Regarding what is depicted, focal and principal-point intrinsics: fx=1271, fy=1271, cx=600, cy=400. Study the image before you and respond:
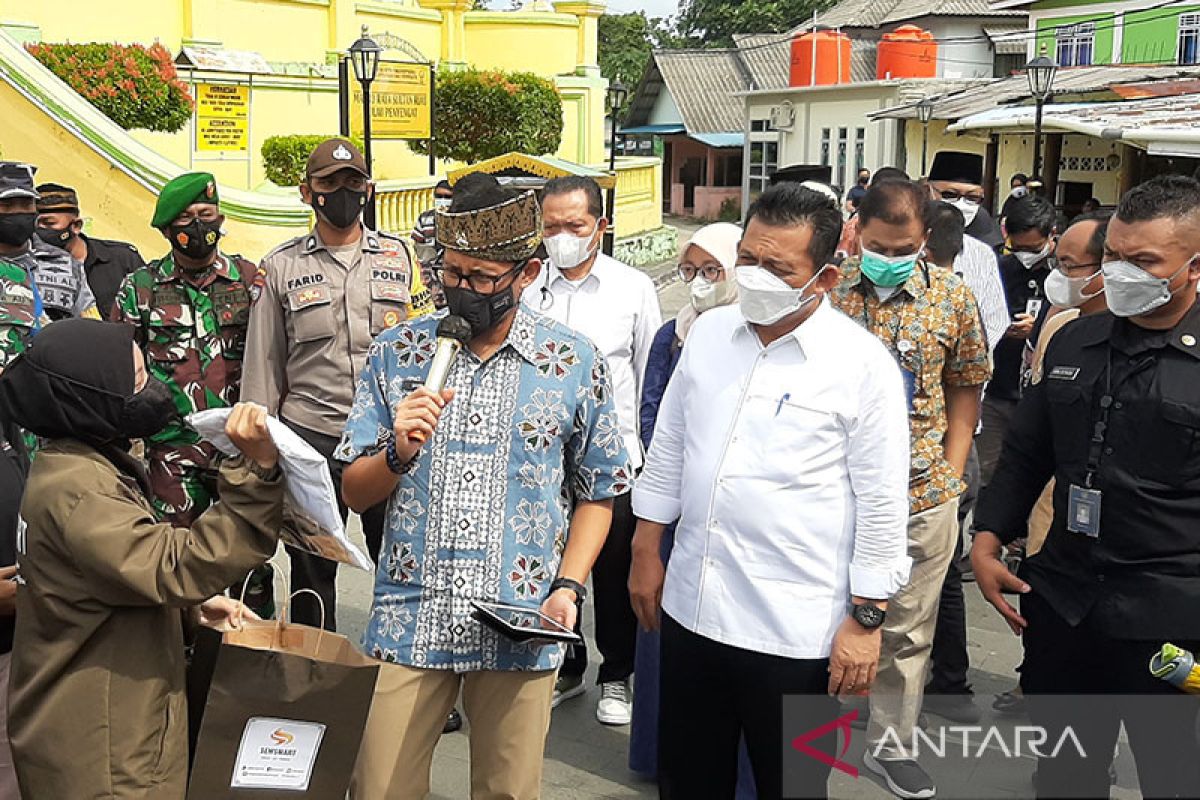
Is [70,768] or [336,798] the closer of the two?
[70,768]

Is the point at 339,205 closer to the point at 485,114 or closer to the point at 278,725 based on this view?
the point at 278,725

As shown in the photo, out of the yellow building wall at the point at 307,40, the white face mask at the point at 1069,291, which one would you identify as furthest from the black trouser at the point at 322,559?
the yellow building wall at the point at 307,40

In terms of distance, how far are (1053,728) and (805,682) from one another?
0.80 meters

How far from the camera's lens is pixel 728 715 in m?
3.38

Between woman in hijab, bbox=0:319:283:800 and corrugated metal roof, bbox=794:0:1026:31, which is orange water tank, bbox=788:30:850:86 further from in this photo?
woman in hijab, bbox=0:319:283:800

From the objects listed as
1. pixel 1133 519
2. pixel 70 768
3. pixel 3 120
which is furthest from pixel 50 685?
pixel 3 120

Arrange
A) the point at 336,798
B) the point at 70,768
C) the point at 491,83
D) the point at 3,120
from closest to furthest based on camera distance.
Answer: the point at 70,768 → the point at 336,798 → the point at 3,120 → the point at 491,83

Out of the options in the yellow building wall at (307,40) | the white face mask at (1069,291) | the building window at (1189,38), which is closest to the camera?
the white face mask at (1069,291)

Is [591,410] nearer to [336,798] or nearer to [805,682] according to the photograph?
[805,682]

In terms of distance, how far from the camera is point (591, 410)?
10.7 ft

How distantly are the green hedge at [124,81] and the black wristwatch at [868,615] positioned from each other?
14.5m

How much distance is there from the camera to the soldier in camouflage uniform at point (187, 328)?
464cm

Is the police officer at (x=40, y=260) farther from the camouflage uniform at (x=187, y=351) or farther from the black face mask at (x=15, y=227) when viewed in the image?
the camouflage uniform at (x=187, y=351)

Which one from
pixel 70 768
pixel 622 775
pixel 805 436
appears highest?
pixel 805 436
